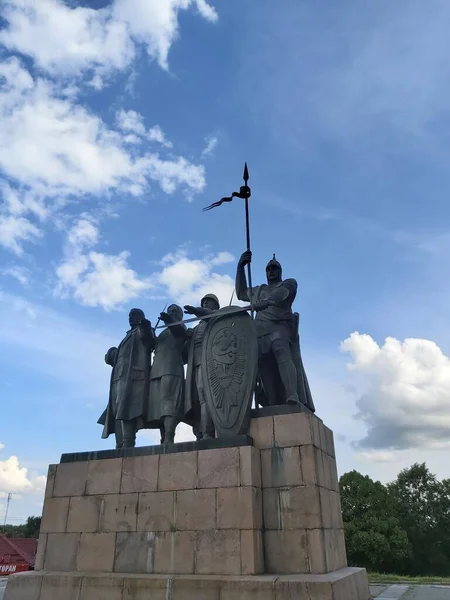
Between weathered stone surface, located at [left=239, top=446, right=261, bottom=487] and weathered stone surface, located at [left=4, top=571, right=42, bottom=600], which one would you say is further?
weathered stone surface, located at [left=4, top=571, right=42, bottom=600]

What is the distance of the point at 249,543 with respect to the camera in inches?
258

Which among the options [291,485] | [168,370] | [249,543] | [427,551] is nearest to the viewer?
[249,543]

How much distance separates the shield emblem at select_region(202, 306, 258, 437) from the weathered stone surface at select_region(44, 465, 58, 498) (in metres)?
3.20

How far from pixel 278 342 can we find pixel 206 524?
3.19 meters

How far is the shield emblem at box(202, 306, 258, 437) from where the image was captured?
7.68 meters

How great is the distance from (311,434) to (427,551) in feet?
157

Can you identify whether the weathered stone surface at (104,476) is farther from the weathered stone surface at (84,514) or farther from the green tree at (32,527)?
the green tree at (32,527)

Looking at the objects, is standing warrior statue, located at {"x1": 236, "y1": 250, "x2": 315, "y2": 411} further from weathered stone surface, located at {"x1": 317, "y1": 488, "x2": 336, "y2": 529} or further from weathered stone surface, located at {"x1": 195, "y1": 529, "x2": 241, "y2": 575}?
weathered stone surface, located at {"x1": 195, "y1": 529, "x2": 241, "y2": 575}

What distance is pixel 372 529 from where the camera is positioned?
39094 millimetres

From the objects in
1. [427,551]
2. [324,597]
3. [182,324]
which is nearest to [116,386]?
[182,324]

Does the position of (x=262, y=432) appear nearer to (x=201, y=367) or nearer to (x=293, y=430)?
(x=293, y=430)

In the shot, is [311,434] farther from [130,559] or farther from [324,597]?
[130,559]

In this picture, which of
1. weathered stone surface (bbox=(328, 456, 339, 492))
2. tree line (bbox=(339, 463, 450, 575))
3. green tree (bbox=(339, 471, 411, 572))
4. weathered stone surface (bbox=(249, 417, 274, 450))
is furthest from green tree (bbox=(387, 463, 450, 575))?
weathered stone surface (bbox=(249, 417, 274, 450))

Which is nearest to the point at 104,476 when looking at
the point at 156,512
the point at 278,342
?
the point at 156,512
